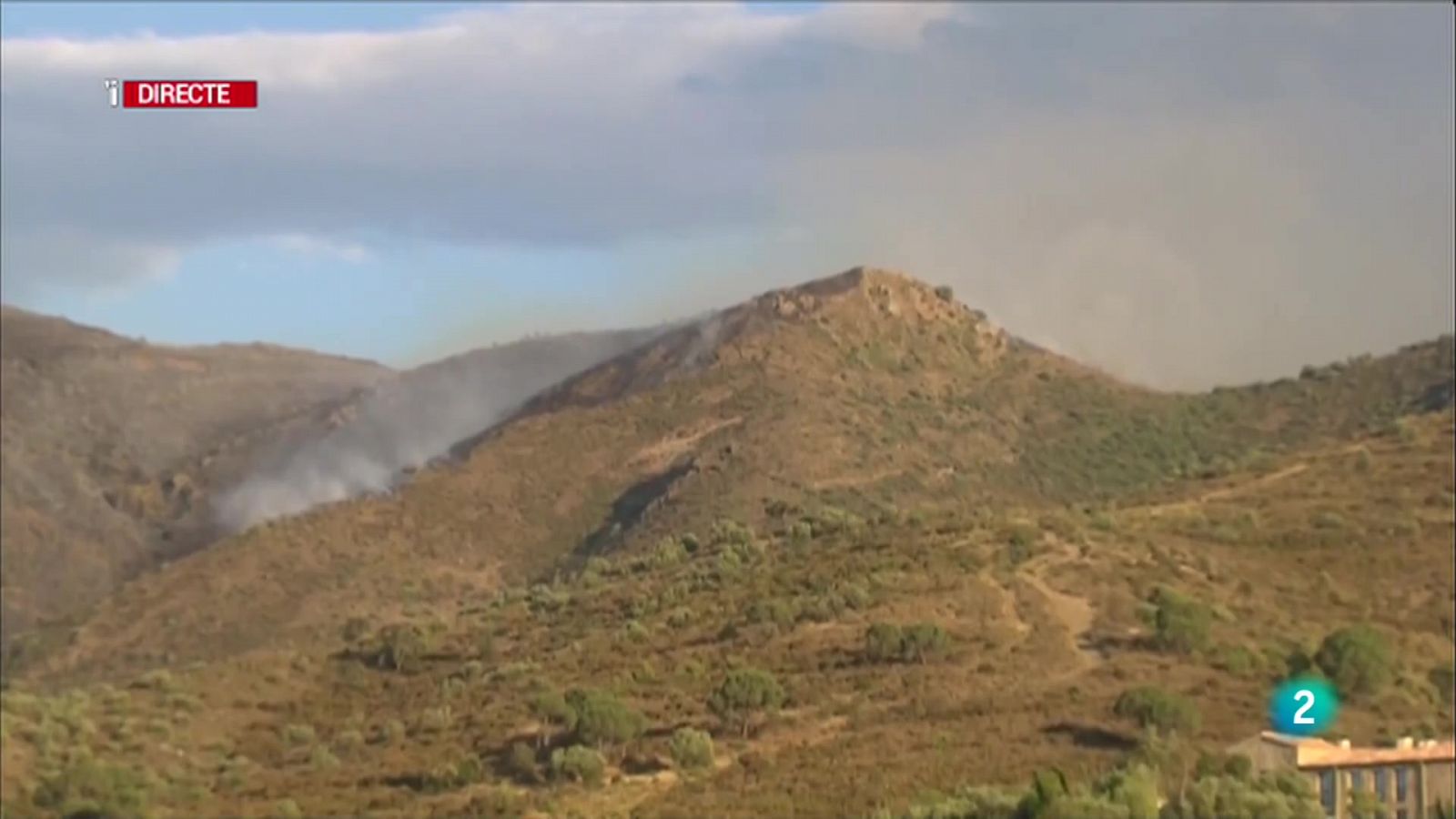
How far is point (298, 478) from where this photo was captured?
129 metres

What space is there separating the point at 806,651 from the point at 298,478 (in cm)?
7221

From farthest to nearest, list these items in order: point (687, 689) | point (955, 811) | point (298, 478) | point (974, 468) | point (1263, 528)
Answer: point (298, 478) < point (974, 468) < point (1263, 528) < point (687, 689) < point (955, 811)

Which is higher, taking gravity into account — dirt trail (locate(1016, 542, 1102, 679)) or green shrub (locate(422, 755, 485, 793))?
dirt trail (locate(1016, 542, 1102, 679))

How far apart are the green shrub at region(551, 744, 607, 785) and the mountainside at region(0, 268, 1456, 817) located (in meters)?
0.08

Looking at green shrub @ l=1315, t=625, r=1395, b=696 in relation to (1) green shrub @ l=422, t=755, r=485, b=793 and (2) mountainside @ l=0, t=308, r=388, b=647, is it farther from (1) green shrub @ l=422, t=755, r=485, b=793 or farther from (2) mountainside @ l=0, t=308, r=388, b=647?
(2) mountainside @ l=0, t=308, r=388, b=647

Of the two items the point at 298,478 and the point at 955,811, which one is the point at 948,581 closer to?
the point at 955,811

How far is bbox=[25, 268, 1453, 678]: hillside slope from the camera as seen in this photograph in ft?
292

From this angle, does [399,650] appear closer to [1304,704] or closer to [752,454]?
[752,454]

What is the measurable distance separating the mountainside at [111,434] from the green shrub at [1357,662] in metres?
65.8

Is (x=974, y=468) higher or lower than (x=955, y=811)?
higher

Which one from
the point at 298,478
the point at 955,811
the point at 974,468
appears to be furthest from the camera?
the point at 298,478

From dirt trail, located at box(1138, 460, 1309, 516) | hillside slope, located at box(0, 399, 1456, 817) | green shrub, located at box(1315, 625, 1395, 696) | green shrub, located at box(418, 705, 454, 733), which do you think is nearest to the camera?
hillside slope, located at box(0, 399, 1456, 817)

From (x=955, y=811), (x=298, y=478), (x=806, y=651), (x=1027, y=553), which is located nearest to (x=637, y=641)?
(x=806, y=651)

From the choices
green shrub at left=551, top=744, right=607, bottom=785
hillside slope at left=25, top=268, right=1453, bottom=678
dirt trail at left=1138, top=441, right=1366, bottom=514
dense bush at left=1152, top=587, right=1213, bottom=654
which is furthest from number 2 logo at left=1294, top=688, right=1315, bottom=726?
→ hillside slope at left=25, top=268, right=1453, bottom=678
